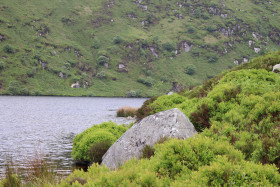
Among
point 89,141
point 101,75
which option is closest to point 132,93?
point 101,75

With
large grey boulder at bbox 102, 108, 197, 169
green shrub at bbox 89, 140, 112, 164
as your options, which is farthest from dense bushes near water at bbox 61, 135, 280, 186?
green shrub at bbox 89, 140, 112, 164

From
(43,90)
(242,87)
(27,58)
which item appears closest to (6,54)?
(27,58)

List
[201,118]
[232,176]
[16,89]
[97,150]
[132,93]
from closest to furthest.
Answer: [232,176]
[201,118]
[97,150]
[16,89]
[132,93]

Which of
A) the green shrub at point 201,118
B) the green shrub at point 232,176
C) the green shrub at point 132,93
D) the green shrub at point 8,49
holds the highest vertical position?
the green shrub at point 8,49

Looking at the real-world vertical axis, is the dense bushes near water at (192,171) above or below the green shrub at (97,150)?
above

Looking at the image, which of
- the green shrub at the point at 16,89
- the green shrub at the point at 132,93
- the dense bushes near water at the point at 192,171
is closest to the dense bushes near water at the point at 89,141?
the dense bushes near water at the point at 192,171

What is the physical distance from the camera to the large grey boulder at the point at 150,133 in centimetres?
997

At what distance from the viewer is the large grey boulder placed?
997 centimetres

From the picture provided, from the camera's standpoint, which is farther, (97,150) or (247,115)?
(97,150)

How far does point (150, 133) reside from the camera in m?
10.7

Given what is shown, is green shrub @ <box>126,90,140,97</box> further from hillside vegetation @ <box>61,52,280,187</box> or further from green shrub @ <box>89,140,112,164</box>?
hillside vegetation @ <box>61,52,280,187</box>

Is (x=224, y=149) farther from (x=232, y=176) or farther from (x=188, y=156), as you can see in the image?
(x=232, y=176)

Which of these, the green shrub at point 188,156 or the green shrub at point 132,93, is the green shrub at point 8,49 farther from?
the green shrub at point 188,156

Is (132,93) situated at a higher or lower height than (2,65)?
lower
